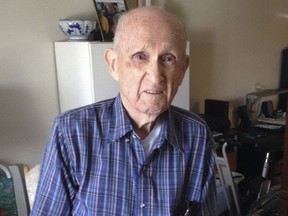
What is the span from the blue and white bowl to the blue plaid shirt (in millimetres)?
906

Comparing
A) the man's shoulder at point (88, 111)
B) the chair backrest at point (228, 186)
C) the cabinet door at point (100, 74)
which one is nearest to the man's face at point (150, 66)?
the man's shoulder at point (88, 111)

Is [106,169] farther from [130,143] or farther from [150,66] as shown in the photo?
[150,66]

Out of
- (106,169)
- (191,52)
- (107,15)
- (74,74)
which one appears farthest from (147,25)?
(191,52)

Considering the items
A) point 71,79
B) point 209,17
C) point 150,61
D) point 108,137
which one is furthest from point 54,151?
point 209,17

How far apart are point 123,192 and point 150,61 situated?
37 centimetres

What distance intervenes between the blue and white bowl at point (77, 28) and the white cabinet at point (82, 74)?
0.06 m

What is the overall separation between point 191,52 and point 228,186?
4.21 ft

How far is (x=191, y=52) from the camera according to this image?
2639 millimetres

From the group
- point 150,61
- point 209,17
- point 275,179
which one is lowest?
point 275,179

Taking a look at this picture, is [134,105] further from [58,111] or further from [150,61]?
[58,111]

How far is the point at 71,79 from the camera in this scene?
1.75 metres

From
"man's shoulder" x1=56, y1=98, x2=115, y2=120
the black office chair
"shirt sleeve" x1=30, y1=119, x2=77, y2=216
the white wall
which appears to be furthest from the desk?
"shirt sleeve" x1=30, y1=119, x2=77, y2=216

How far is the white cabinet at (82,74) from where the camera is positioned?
→ 1611mm

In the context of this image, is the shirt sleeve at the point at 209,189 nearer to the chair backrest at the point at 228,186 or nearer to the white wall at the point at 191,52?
the chair backrest at the point at 228,186
